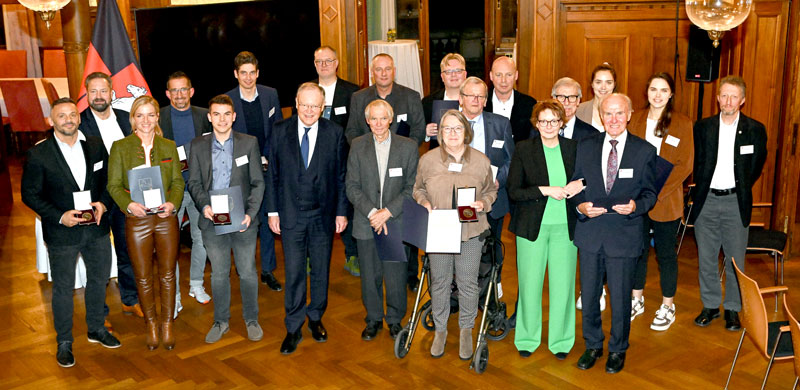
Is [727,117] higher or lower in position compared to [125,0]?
lower

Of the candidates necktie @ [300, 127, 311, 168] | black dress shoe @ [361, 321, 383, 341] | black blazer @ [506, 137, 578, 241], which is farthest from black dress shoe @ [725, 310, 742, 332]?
necktie @ [300, 127, 311, 168]

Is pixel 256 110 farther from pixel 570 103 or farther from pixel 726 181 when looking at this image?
pixel 726 181

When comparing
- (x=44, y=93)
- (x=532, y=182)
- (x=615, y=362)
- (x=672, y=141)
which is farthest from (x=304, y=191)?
(x=44, y=93)

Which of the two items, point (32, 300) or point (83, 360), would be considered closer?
point (83, 360)

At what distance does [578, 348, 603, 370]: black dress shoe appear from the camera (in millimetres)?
4562

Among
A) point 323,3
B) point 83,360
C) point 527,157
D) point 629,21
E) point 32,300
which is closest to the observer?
point 527,157

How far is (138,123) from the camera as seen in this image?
15.2 ft

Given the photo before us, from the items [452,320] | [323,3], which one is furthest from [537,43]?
[452,320]

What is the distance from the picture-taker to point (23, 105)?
10477 millimetres

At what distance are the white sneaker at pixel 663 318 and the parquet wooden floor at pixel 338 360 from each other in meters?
0.05

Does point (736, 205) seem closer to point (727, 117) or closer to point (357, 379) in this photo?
point (727, 117)

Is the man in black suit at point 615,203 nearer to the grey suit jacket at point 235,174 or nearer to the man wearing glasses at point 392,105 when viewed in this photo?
the man wearing glasses at point 392,105

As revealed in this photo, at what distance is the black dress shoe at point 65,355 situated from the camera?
473 centimetres

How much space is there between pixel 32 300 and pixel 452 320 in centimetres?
315
